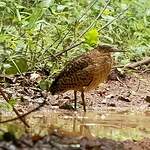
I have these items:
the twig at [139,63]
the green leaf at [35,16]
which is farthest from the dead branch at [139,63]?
the green leaf at [35,16]

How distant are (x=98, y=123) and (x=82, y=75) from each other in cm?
129

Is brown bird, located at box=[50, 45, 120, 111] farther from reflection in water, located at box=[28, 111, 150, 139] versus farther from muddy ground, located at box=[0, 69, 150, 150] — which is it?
reflection in water, located at box=[28, 111, 150, 139]

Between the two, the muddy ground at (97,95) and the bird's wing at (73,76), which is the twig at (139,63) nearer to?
the muddy ground at (97,95)

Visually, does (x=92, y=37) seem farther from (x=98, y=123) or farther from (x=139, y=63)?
(x=139, y=63)

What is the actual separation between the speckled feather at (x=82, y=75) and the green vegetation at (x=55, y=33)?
0.41 meters

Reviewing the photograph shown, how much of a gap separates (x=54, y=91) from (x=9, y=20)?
2088 millimetres

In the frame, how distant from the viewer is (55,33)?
939 cm

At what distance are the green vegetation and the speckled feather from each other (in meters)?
0.41

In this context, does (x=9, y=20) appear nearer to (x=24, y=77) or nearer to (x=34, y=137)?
(x=24, y=77)

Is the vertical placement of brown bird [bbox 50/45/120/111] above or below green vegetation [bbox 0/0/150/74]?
below

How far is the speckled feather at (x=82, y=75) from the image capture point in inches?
300

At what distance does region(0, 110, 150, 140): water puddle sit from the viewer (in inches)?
218

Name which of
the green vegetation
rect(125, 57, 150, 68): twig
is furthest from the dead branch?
the green vegetation

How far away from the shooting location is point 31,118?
6133mm
